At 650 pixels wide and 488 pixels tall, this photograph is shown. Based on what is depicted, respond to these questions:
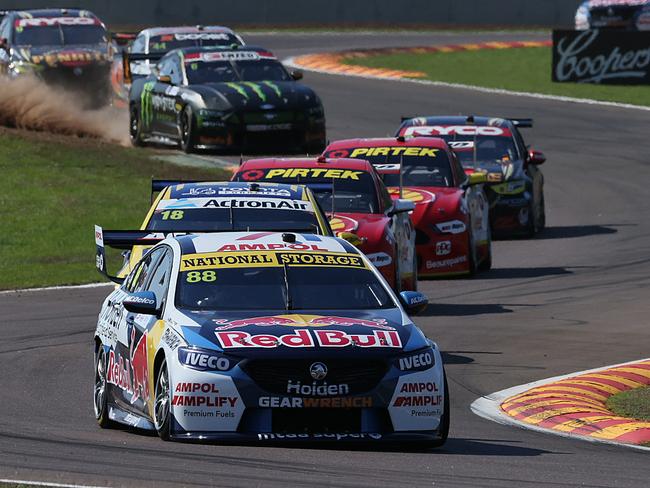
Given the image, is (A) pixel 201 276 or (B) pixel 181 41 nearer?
(A) pixel 201 276

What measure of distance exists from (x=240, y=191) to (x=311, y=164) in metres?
2.99

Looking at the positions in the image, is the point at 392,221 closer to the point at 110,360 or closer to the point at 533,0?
the point at 110,360

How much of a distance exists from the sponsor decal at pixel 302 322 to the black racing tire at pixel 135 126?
2101cm

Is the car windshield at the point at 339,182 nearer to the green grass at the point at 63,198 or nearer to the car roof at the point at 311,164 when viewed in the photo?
the car roof at the point at 311,164

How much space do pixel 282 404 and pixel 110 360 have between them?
1912 mm

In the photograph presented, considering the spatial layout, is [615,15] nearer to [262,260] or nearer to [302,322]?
[262,260]

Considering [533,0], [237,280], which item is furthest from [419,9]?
[237,280]

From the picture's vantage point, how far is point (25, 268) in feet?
68.4

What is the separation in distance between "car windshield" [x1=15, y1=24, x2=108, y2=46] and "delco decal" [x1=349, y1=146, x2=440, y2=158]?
50.8ft

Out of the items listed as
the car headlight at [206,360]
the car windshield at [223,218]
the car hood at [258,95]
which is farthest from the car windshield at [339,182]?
the car hood at [258,95]

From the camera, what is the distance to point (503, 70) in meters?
45.8

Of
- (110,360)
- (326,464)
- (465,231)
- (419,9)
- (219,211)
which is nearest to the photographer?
(326,464)

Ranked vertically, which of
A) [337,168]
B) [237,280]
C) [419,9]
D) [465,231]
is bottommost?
[419,9]

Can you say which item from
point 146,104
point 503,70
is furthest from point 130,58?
point 503,70
